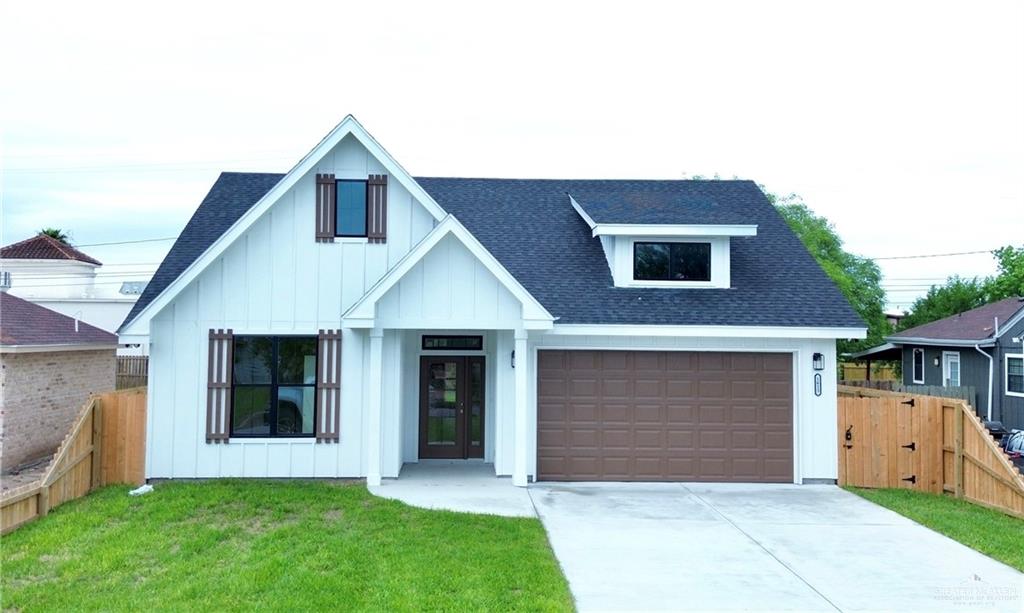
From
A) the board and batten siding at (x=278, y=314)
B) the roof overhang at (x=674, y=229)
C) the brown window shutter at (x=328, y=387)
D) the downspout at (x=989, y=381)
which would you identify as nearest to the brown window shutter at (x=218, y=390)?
the board and batten siding at (x=278, y=314)

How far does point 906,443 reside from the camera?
12719 mm

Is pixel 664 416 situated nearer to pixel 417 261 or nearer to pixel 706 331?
pixel 706 331

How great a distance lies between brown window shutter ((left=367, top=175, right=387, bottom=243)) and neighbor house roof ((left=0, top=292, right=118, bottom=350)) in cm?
789

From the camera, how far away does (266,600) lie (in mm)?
6645

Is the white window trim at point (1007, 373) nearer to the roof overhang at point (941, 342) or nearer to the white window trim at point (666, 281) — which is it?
the roof overhang at point (941, 342)

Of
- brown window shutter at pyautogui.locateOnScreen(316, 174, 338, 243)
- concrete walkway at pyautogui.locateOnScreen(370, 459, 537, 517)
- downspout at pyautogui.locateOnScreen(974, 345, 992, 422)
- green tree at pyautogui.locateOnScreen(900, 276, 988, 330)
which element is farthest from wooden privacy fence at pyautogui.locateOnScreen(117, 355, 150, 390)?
green tree at pyautogui.locateOnScreen(900, 276, 988, 330)

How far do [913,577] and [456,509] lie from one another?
5595 millimetres

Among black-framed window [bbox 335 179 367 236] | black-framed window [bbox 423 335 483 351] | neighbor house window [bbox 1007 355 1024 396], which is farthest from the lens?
neighbor house window [bbox 1007 355 1024 396]

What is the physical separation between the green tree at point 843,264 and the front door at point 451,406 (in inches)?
954

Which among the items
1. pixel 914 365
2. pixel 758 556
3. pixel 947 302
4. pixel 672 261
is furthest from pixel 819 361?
pixel 947 302

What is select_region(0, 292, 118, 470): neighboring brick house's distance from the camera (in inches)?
581

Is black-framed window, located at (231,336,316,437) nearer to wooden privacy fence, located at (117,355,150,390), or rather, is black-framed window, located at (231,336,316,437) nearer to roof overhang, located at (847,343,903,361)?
wooden privacy fence, located at (117,355,150,390)

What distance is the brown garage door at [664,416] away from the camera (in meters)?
13.0

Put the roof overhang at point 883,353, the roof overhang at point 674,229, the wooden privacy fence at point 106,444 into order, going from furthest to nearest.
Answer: the roof overhang at point 883,353 < the roof overhang at point 674,229 < the wooden privacy fence at point 106,444
